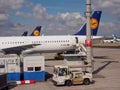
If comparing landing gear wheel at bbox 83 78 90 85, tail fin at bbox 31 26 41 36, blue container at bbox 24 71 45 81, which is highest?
tail fin at bbox 31 26 41 36

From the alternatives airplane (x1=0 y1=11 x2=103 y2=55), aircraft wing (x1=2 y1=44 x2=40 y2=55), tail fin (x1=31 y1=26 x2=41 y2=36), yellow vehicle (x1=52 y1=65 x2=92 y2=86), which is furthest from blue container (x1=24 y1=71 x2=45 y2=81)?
tail fin (x1=31 y1=26 x2=41 y2=36)

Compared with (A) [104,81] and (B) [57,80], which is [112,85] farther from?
(B) [57,80]

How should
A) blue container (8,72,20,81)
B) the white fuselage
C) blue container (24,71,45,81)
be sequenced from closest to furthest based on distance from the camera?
blue container (8,72,20,81) < blue container (24,71,45,81) < the white fuselage

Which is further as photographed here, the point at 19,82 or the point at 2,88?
the point at 19,82

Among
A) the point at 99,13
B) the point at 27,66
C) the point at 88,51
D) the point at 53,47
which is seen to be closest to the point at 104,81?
the point at 88,51

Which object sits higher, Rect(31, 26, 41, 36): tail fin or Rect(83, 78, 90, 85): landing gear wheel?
Rect(31, 26, 41, 36): tail fin

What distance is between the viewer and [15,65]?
29.6 m

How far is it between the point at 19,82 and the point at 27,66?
200 cm

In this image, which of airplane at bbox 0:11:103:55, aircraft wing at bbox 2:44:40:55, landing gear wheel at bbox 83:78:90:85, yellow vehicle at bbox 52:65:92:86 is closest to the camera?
yellow vehicle at bbox 52:65:92:86

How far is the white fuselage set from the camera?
50906mm

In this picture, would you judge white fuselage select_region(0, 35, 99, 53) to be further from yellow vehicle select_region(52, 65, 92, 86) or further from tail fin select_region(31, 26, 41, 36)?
tail fin select_region(31, 26, 41, 36)

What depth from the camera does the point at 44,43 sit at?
51562 millimetres

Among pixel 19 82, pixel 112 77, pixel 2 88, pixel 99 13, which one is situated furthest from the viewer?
pixel 99 13

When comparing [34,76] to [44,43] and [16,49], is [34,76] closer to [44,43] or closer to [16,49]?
[16,49]
